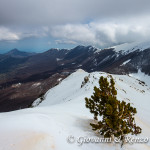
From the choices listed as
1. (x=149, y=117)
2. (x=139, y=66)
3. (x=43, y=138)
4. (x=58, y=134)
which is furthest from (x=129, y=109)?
(x=139, y=66)

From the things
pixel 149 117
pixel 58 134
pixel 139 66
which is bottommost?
pixel 149 117

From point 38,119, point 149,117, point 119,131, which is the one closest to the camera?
point 119,131

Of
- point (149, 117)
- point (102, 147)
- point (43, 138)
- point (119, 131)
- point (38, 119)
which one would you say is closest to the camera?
point (43, 138)

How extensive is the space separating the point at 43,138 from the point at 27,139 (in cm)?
99

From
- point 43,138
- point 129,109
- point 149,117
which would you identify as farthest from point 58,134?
point 149,117

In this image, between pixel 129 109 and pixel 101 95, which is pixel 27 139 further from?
pixel 129 109

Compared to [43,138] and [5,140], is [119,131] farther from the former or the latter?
[5,140]

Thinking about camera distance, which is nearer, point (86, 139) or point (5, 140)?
point (5, 140)

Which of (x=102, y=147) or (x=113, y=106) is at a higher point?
(x=113, y=106)

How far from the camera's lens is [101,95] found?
12.2 m

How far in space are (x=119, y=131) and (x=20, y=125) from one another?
24.6 feet

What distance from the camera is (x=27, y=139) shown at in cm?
837

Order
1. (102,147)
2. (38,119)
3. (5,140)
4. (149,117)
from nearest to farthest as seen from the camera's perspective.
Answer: (5,140)
(102,147)
(38,119)
(149,117)

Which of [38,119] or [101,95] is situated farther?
[101,95]
